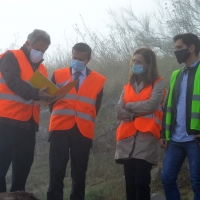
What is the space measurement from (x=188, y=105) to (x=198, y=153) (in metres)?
0.55

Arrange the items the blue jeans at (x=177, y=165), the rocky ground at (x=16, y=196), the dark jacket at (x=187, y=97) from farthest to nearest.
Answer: the dark jacket at (x=187, y=97)
the blue jeans at (x=177, y=165)
the rocky ground at (x=16, y=196)

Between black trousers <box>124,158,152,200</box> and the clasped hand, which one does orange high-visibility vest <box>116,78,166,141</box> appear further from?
the clasped hand

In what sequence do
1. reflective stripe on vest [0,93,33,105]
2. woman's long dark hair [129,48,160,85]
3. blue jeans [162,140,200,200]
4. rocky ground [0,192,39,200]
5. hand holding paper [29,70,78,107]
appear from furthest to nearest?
woman's long dark hair [129,48,160,85] < reflective stripe on vest [0,93,33,105] < hand holding paper [29,70,78,107] < blue jeans [162,140,200,200] < rocky ground [0,192,39,200]

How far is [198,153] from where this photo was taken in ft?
15.4

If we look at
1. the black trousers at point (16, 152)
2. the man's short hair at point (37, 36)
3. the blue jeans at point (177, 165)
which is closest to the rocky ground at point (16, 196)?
the black trousers at point (16, 152)

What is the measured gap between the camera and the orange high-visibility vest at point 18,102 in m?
5.12

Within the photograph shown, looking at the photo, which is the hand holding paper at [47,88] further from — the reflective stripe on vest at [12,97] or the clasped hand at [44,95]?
the reflective stripe on vest at [12,97]

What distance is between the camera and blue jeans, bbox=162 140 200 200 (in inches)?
183

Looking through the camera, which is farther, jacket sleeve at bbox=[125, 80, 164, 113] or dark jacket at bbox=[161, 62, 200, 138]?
jacket sleeve at bbox=[125, 80, 164, 113]

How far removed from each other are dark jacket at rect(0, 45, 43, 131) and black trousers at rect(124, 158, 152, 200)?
130 cm

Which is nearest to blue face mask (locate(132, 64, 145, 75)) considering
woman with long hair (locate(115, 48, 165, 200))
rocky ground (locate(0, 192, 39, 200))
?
woman with long hair (locate(115, 48, 165, 200))

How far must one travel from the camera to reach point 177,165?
15.9 ft

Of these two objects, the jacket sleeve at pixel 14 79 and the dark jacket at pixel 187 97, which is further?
the jacket sleeve at pixel 14 79

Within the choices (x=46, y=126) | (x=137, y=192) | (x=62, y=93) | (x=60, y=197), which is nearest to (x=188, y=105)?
(x=137, y=192)
